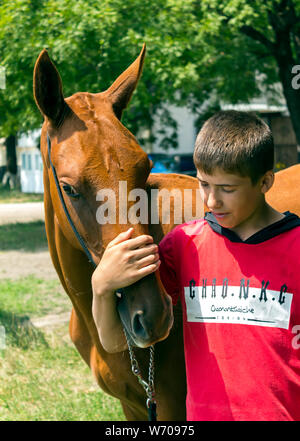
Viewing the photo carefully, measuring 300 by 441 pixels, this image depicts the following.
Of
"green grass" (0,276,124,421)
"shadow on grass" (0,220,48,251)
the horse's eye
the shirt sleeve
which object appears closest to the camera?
the shirt sleeve

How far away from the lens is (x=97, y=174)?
2045 millimetres

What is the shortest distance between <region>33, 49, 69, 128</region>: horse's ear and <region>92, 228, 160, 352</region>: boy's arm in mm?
742

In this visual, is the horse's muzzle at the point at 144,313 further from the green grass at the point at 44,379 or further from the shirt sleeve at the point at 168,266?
the green grass at the point at 44,379

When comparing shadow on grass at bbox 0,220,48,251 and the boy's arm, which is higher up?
the boy's arm

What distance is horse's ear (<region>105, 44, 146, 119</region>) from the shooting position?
8.17ft

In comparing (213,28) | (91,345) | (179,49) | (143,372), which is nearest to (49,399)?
(91,345)

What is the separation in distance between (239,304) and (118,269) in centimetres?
44

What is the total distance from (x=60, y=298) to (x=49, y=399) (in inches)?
134

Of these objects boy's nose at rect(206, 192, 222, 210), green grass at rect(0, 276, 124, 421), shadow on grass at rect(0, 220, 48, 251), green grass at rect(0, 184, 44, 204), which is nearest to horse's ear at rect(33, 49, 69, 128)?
boy's nose at rect(206, 192, 222, 210)

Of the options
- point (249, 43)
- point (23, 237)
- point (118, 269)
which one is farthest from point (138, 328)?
point (23, 237)

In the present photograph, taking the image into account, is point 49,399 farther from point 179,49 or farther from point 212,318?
point 179,49

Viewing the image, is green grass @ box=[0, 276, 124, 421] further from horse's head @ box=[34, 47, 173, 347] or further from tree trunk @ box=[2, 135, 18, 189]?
tree trunk @ box=[2, 135, 18, 189]

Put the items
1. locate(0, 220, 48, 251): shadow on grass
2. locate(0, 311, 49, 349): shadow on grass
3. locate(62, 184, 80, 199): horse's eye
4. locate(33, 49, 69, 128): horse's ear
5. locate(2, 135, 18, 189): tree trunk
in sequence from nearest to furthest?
locate(62, 184, 80, 199): horse's eye < locate(33, 49, 69, 128): horse's ear < locate(0, 311, 49, 349): shadow on grass < locate(0, 220, 48, 251): shadow on grass < locate(2, 135, 18, 189): tree trunk

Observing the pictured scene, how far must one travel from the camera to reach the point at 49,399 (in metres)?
4.40
